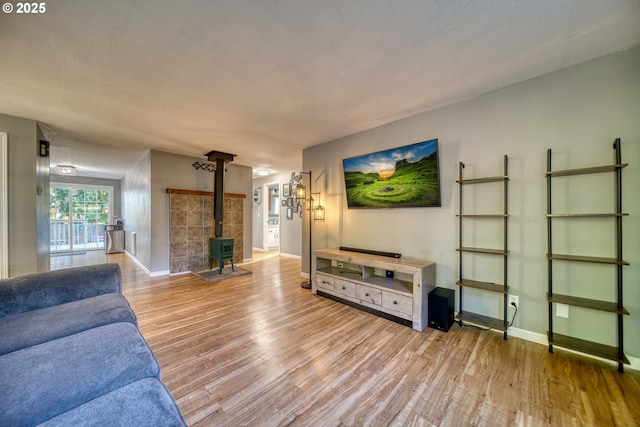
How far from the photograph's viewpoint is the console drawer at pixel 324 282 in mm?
3404

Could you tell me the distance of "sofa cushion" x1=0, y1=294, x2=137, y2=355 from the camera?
4.33ft

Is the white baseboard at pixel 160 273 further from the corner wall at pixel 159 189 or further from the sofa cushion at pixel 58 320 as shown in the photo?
the sofa cushion at pixel 58 320

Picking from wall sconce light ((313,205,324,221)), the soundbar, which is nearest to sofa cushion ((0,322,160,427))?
the soundbar

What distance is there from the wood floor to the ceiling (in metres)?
2.47

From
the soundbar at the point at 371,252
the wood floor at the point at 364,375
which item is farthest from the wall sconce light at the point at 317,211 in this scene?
the wood floor at the point at 364,375

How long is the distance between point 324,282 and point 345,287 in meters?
0.40

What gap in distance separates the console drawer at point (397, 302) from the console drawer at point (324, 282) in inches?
33.4

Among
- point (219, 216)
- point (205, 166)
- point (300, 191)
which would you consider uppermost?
point (205, 166)

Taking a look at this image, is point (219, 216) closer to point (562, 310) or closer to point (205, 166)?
point (205, 166)

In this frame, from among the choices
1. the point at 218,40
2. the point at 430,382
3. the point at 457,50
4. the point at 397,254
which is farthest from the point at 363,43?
the point at 430,382

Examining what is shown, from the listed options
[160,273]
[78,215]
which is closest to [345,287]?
[160,273]

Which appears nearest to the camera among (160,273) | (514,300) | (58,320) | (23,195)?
(58,320)

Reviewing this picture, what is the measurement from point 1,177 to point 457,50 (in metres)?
5.01

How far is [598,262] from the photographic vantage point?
6.14 ft
